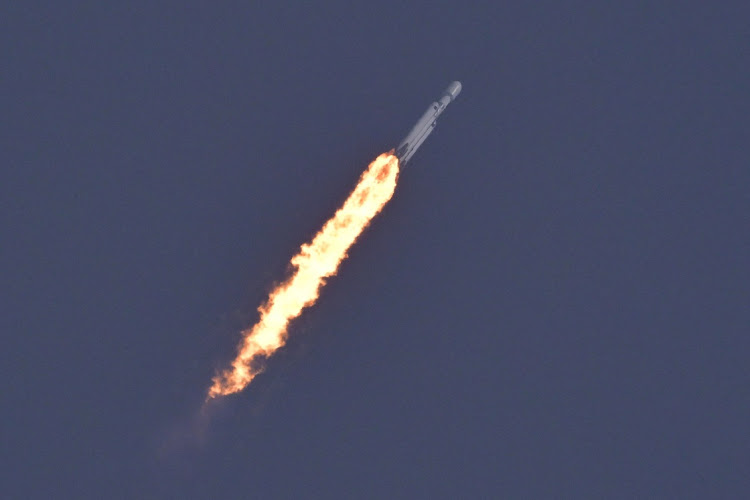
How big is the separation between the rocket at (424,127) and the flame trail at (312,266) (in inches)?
66.3

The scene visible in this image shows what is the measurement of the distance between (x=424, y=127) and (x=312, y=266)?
20.3 m

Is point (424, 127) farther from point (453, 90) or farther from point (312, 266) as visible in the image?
point (312, 266)

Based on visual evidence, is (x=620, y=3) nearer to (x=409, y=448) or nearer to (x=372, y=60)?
(x=372, y=60)

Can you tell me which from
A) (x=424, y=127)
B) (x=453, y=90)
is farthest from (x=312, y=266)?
(x=453, y=90)

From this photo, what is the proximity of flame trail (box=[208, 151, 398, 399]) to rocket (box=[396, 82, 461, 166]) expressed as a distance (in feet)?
5.53

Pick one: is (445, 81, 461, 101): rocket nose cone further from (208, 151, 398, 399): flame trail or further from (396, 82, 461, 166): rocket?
(208, 151, 398, 399): flame trail

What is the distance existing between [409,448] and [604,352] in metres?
25.5

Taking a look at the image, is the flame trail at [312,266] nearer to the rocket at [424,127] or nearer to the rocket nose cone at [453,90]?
the rocket at [424,127]

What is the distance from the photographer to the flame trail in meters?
93.3

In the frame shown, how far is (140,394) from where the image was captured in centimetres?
9225

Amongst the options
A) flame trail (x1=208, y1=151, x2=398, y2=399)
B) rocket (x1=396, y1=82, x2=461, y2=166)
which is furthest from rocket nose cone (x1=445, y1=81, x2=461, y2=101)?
flame trail (x1=208, y1=151, x2=398, y2=399)

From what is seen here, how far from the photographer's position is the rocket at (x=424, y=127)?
92375 mm

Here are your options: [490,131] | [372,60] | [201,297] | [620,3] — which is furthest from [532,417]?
[620,3]

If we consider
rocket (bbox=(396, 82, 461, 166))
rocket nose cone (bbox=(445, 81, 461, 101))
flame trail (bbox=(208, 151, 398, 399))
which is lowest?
flame trail (bbox=(208, 151, 398, 399))
